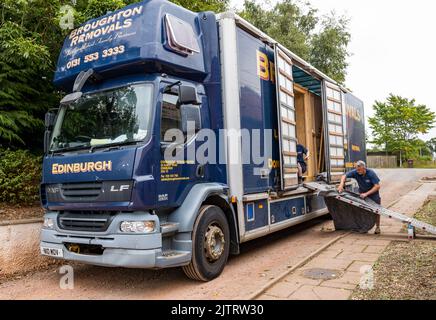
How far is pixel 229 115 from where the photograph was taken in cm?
586

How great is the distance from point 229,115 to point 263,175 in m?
1.34

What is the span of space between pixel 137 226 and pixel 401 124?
140 ft

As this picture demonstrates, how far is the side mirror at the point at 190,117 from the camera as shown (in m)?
5.33

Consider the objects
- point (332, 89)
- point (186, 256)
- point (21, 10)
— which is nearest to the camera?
point (186, 256)

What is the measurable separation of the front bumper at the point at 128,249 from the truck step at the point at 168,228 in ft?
0.34

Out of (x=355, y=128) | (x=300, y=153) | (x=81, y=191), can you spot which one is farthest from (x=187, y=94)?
(x=355, y=128)

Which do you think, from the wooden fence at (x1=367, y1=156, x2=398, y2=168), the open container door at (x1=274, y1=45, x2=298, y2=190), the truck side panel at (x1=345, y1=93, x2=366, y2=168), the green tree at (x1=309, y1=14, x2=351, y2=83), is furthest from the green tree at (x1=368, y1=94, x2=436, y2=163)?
the open container door at (x1=274, y1=45, x2=298, y2=190)

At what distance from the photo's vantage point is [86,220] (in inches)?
195

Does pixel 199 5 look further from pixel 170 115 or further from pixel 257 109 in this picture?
pixel 170 115

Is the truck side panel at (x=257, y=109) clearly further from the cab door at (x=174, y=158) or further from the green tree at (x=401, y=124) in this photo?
the green tree at (x=401, y=124)

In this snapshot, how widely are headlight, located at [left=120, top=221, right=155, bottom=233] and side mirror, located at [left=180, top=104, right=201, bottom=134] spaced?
140cm

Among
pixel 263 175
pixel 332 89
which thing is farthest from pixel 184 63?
pixel 332 89
